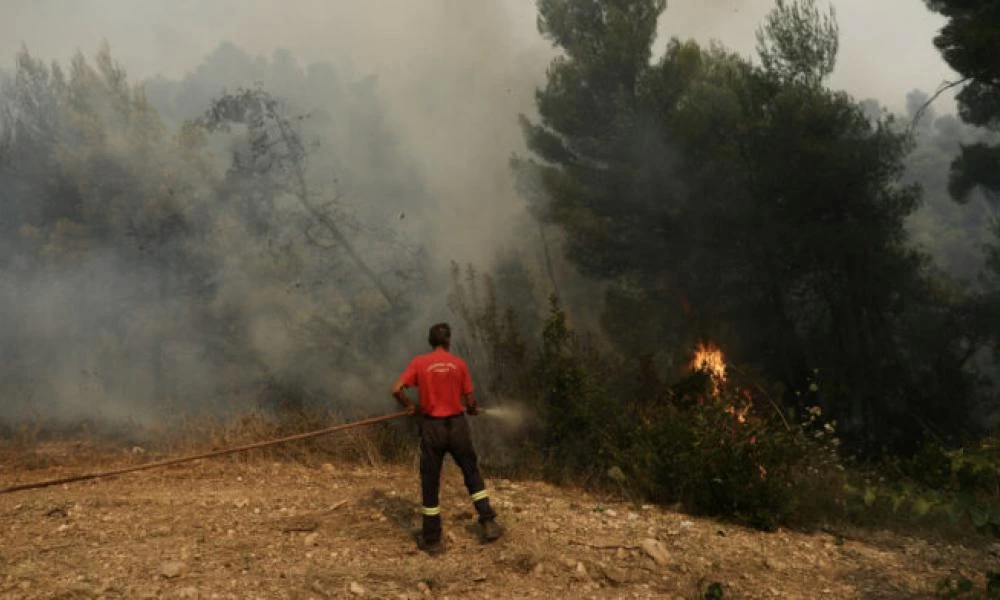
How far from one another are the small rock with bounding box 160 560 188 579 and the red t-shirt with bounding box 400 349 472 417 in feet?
5.70

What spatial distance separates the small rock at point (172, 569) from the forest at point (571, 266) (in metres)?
3.35

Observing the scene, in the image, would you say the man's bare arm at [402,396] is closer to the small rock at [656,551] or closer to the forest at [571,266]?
the small rock at [656,551]

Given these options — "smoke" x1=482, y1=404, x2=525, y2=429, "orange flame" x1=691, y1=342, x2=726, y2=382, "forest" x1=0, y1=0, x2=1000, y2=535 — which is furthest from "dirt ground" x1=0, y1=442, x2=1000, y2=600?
"orange flame" x1=691, y1=342, x2=726, y2=382

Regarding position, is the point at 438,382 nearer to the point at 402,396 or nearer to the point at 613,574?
the point at 402,396

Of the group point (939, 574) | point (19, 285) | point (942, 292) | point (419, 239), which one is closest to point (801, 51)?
point (942, 292)

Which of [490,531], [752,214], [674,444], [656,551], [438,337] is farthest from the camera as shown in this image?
[752,214]

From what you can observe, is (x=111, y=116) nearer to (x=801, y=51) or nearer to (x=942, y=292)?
(x=801, y=51)

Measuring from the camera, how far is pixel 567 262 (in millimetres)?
17547

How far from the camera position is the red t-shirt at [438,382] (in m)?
4.96

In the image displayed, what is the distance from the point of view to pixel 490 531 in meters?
5.04

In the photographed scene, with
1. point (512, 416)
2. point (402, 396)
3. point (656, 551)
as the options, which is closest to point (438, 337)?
point (402, 396)

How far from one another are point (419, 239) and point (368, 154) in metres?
2.20

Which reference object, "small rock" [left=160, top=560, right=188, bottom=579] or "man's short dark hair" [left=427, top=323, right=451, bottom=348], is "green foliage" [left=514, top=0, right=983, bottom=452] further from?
"small rock" [left=160, top=560, right=188, bottom=579]

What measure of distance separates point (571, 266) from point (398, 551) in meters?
13.0
